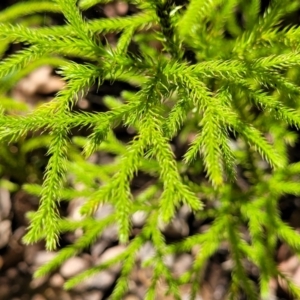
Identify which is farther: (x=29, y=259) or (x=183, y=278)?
(x=29, y=259)

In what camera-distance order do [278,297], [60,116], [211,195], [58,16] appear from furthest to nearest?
[58,16] < [278,297] < [211,195] < [60,116]

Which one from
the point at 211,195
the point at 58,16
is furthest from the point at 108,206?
the point at 58,16

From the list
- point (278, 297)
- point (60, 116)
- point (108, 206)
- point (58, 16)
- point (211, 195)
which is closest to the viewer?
point (60, 116)

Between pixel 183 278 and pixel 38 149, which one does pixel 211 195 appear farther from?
pixel 38 149

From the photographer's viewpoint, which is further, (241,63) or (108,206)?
(108,206)

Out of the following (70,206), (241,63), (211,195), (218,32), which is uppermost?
(241,63)

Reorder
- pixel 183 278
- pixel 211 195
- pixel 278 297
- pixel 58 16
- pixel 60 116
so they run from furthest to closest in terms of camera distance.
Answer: pixel 58 16 < pixel 278 297 < pixel 211 195 < pixel 183 278 < pixel 60 116

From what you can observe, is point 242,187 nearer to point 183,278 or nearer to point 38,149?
point 183,278

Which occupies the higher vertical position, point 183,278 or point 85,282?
point 183,278

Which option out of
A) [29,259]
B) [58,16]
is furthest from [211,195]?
[58,16]
